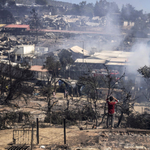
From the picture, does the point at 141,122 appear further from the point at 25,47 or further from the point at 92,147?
the point at 25,47

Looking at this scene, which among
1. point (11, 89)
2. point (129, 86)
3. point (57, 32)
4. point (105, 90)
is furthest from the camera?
point (57, 32)

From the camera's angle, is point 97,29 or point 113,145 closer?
point 113,145

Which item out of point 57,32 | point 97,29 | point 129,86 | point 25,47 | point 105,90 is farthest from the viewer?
point 97,29

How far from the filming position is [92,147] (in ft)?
16.6

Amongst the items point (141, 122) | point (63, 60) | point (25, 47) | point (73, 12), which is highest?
point (73, 12)

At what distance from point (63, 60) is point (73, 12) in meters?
51.1

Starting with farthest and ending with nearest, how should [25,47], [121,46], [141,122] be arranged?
[121,46] < [25,47] < [141,122]

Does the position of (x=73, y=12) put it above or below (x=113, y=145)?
above

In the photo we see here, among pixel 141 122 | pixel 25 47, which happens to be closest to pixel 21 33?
pixel 25 47

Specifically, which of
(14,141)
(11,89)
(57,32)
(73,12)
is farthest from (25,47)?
(73,12)

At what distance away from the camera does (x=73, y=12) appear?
7281cm

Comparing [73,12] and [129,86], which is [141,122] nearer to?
[129,86]

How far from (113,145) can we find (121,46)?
1694 inches

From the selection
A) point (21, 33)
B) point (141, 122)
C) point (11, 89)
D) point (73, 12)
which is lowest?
point (141, 122)
